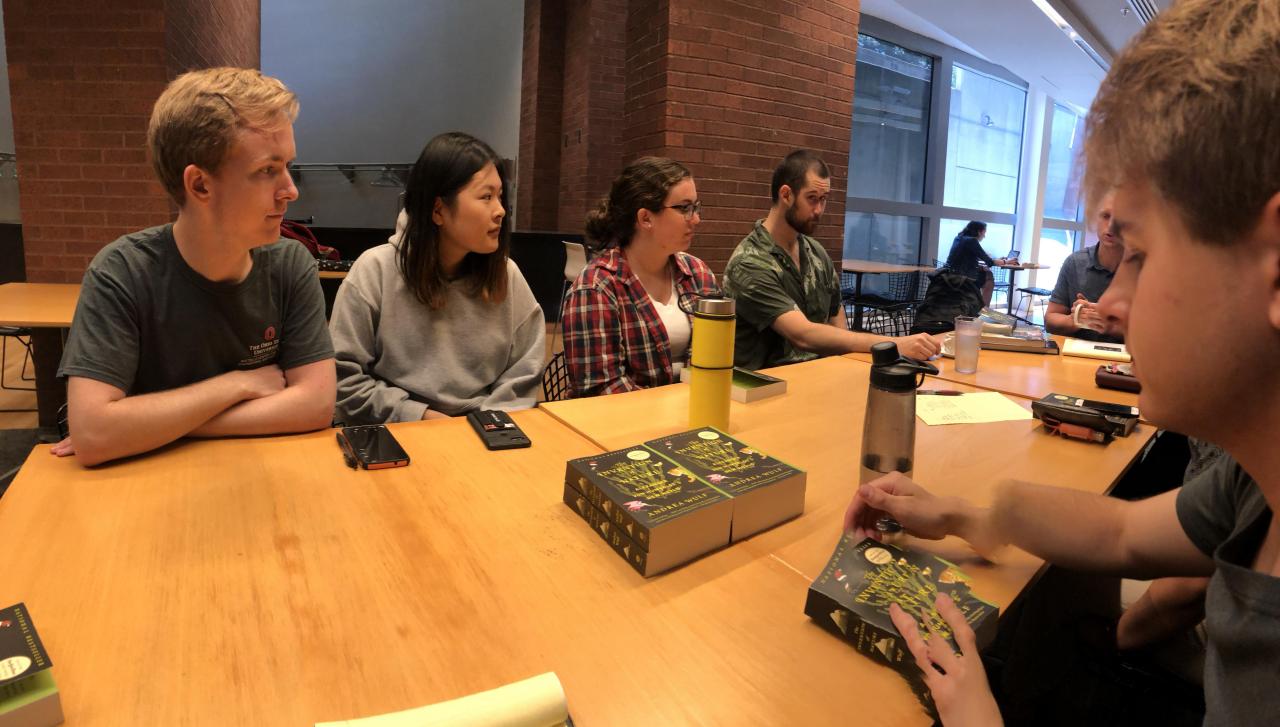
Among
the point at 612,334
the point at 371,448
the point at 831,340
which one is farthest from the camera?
the point at 831,340

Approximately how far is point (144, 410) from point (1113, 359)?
288 centimetres

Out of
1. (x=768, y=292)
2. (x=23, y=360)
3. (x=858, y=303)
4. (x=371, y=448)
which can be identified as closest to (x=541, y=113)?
(x=858, y=303)

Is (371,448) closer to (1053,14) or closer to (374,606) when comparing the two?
(374,606)

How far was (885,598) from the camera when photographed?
824mm

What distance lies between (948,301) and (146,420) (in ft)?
13.0

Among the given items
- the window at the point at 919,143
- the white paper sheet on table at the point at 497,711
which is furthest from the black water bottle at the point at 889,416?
the window at the point at 919,143

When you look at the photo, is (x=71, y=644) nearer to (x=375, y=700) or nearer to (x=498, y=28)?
(x=375, y=700)

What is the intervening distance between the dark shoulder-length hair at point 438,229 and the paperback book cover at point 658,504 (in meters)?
1.04

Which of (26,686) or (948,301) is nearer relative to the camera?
(26,686)

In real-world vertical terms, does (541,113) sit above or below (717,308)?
above

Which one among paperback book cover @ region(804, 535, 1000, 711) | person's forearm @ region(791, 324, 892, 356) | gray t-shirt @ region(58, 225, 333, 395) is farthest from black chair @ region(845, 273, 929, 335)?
paperback book cover @ region(804, 535, 1000, 711)

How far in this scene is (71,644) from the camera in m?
0.75

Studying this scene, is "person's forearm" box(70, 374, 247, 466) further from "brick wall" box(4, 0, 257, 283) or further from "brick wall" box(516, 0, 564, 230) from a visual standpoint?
"brick wall" box(516, 0, 564, 230)

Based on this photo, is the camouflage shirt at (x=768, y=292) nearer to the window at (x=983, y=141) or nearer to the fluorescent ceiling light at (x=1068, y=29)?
the fluorescent ceiling light at (x=1068, y=29)
